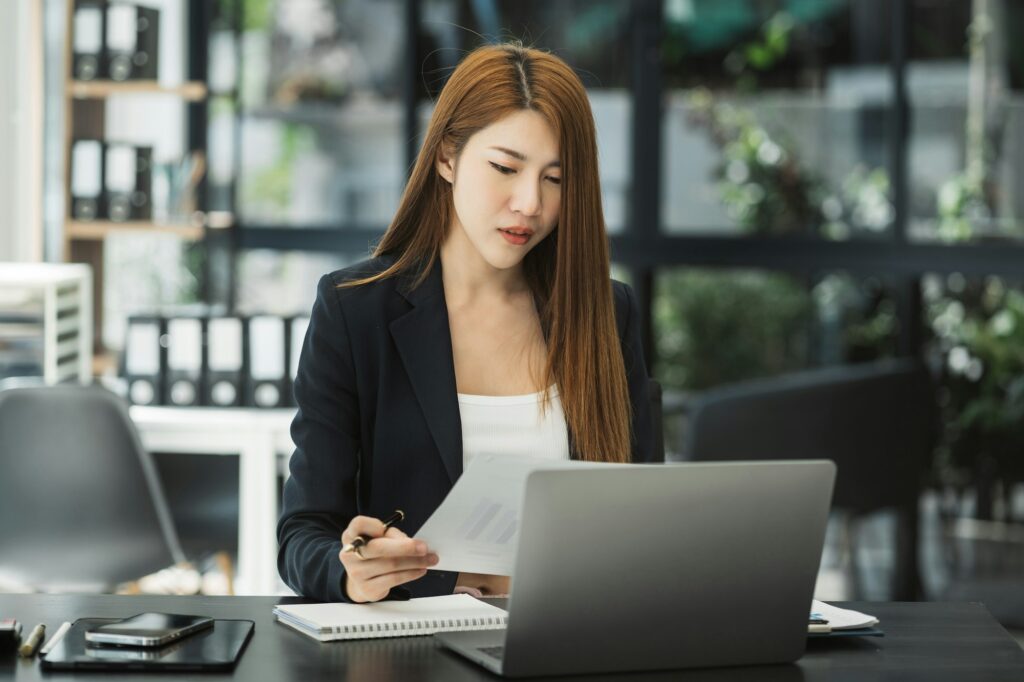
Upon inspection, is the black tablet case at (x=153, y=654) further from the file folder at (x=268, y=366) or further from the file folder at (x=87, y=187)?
the file folder at (x=87, y=187)

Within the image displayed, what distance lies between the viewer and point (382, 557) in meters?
1.54

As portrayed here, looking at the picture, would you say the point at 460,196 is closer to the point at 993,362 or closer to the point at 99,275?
the point at 99,275

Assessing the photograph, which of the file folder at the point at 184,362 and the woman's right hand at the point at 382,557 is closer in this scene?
the woman's right hand at the point at 382,557

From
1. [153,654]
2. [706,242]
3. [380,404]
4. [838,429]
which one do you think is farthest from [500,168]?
[706,242]

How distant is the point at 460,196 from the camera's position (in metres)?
1.93

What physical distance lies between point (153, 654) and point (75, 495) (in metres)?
1.81

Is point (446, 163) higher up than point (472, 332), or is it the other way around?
point (446, 163)

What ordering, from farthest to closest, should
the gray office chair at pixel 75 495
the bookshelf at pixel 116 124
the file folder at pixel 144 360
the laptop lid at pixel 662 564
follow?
the bookshelf at pixel 116 124 → the file folder at pixel 144 360 → the gray office chair at pixel 75 495 → the laptop lid at pixel 662 564

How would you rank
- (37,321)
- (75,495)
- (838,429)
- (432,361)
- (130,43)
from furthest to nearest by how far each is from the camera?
(130,43) < (838,429) < (37,321) < (75,495) < (432,361)

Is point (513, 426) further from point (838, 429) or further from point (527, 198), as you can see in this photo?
point (838, 429)

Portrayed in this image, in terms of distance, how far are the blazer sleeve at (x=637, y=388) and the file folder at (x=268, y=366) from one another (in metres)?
1.89

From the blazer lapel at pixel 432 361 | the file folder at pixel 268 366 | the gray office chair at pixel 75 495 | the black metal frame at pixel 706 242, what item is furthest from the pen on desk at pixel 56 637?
the black metal frame at pixel 706 242

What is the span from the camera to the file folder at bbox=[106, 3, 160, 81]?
4148 millimetres

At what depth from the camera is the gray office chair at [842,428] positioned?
158 inches
